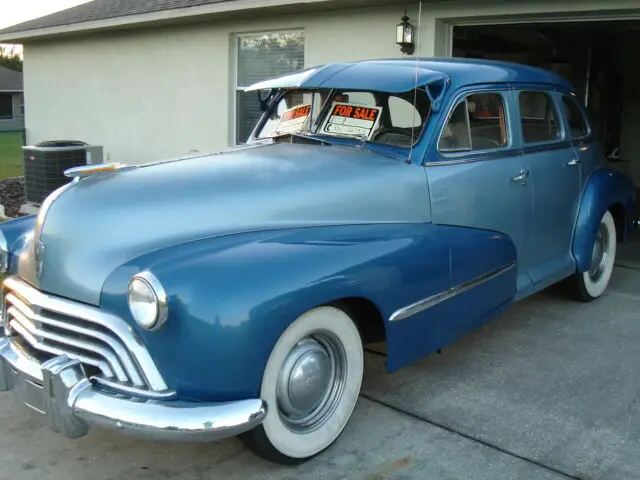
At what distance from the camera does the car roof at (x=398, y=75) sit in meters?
4.08

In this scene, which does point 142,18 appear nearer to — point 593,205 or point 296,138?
point 296,138

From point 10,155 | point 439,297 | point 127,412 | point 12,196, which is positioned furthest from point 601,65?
point 10,155

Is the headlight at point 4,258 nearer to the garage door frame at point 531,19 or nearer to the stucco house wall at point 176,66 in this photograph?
the stucco house wall at point 176,66

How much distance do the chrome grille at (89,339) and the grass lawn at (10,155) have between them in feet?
44.7

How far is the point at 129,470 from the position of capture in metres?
3.17

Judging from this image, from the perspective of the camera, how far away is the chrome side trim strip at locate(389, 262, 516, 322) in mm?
3429

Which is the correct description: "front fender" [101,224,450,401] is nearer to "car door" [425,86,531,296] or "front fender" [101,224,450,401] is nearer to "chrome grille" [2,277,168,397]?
"chrome grille" [2,277,168,397]

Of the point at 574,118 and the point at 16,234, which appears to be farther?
the point at 574,118

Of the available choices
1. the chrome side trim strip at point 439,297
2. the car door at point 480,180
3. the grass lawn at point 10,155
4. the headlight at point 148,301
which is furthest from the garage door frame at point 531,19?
the grass lawn at point 10,155

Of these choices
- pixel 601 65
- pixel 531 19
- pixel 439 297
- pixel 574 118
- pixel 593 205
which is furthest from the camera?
pixel 601 65

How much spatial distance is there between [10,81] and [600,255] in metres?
41.6

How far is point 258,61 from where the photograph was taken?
30.7ft

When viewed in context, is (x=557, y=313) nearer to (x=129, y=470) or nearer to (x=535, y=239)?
(x=535, y=239)

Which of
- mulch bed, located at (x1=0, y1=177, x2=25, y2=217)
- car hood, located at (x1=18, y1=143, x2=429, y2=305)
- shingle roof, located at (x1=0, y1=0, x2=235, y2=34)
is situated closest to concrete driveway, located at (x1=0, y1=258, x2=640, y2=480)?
car hood, located at (x1=18, y1=143, x2=429, y2=305)
